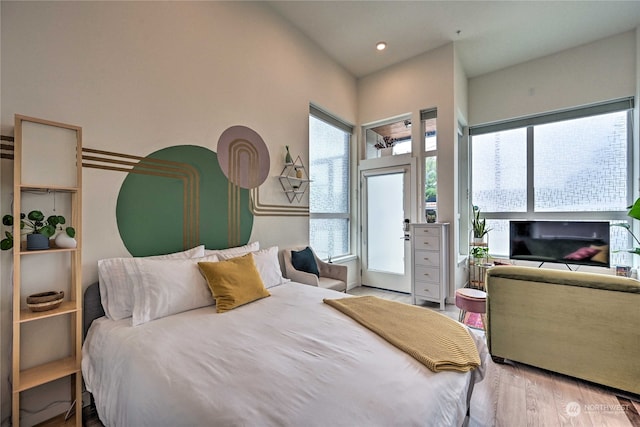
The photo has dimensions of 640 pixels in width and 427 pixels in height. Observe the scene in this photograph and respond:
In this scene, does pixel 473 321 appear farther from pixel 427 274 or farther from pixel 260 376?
pixel 260 376

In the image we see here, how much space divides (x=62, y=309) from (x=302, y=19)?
12.2 ft

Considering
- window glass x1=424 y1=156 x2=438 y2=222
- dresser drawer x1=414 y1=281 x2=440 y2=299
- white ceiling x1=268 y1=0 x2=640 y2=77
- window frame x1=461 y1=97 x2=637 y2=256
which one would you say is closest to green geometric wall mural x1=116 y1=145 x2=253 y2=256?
white ceiling x1=268 y1=0 x2=640 y2=77

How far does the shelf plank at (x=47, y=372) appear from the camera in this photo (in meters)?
1.46

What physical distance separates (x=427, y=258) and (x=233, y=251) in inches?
103

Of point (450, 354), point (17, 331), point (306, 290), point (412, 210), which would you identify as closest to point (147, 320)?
point (17, 331)

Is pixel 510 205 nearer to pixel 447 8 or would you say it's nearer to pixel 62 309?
pixel 447 8

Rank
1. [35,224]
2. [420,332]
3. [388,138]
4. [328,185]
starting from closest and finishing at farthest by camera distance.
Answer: [420,332], [35,224], [328,185], [388,138]

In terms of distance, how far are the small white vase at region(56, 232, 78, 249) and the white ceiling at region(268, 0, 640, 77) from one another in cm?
312

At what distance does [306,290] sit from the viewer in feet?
7.84

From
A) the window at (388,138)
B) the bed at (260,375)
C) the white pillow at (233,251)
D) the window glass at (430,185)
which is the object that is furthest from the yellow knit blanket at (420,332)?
the window at (388,138)

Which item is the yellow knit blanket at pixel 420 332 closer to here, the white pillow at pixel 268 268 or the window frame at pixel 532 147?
the white pillow at pixel 268 268

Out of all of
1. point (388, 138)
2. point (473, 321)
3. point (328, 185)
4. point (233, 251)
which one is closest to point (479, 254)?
point (473, 321)

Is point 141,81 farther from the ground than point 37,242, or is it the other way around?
point 141,81

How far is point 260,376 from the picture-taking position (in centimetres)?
108
